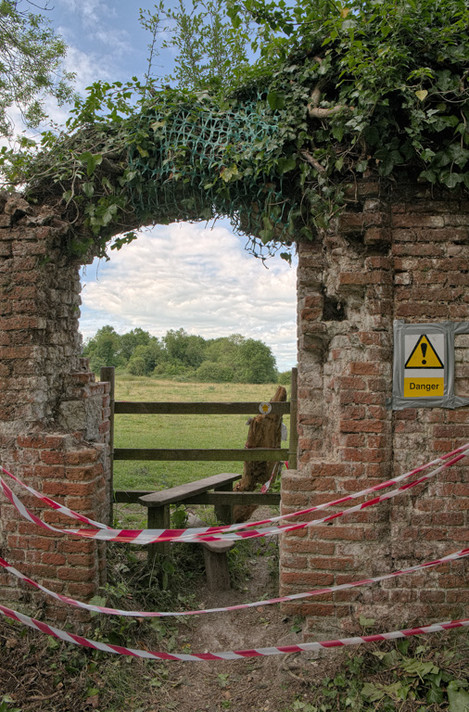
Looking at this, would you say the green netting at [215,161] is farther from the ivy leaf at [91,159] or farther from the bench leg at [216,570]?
the bench leg at [216,570]

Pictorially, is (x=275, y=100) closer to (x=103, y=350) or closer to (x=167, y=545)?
(x=167, y=545)

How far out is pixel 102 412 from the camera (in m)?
4.65

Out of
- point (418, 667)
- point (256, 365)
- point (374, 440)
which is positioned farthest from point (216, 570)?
point (256, 365)

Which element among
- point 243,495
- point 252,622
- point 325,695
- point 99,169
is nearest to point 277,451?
point 243,495

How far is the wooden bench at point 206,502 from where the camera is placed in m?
4.53

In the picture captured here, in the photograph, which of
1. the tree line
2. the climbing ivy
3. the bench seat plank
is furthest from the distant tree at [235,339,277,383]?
the climbing ivy

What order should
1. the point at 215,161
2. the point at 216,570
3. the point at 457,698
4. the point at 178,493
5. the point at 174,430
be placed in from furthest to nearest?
the point at 174,430, the point at 178,493, the point at 216,570, the point at 215,161, the point at 457,698

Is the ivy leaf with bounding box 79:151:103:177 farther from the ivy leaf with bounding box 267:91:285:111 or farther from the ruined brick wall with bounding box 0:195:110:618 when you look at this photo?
the ivy leaf with bounding box 267:91:285:111

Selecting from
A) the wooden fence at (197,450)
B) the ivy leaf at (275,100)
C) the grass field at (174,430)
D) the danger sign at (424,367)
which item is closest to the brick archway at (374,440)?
the danger sign at (424,367)

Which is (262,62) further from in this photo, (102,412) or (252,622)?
(252,622)

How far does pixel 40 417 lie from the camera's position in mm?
3846

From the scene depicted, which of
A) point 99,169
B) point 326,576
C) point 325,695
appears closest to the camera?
point 325,695

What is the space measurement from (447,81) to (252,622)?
4.14 m

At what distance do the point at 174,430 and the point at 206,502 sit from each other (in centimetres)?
702
